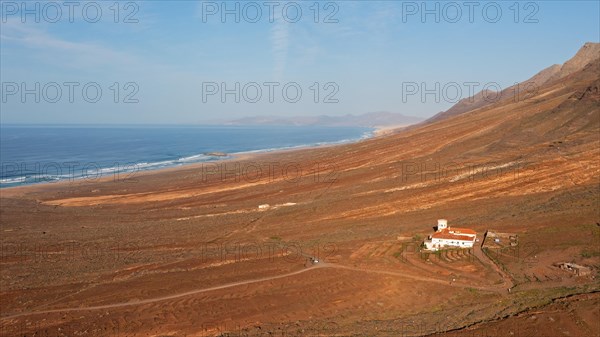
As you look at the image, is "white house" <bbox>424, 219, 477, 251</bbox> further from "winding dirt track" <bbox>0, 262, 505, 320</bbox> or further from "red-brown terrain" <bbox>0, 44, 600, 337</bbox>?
"winding dirt track" <bbox>0, 262, 505, 320</bbox>

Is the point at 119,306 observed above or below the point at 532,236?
below

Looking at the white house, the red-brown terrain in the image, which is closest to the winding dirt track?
the red-brown terrain

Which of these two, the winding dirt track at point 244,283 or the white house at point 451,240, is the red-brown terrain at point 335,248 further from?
the white house at point 451,240

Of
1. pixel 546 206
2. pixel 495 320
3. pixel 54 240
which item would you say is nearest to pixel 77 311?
pixel 54 240

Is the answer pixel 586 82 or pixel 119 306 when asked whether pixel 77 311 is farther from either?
pixel 586 82

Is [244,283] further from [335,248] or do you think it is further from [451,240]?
[451,240]

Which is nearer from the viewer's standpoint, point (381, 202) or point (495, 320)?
point (495, 320)

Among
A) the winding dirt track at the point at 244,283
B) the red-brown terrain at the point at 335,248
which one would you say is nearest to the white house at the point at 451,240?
the red-brown terrain at the point at 335,248

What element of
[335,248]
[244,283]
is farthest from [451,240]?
[244,283]
